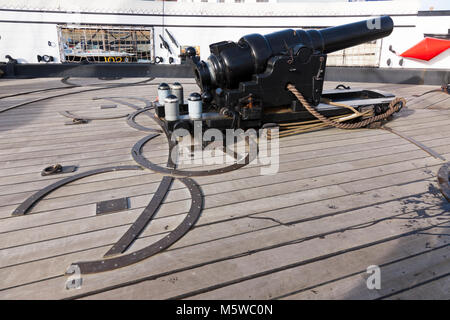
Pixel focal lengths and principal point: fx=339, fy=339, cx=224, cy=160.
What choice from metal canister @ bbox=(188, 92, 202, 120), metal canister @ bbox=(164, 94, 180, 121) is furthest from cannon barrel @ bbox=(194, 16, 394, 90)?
metal canister @ bbox=(164, 94, 180, 121)

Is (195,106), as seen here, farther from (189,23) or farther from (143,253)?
(189,23)

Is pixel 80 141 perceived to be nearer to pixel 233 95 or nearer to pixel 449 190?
pixel 233 95

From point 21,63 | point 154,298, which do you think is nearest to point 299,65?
point 154,298

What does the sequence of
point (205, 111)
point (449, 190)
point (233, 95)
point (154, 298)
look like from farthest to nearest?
point (205, 111) < point (233, 95) < point (449, 190) < point (154, 298)

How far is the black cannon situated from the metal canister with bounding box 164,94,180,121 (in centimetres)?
31

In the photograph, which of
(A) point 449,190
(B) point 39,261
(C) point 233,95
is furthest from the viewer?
(C) point 233,95

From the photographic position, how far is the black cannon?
3582mm

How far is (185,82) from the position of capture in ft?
26.0

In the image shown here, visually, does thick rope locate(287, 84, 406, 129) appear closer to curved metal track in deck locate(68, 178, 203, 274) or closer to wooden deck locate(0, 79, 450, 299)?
wooden deck locate(0, 79, 450, 299)

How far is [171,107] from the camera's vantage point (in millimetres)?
3283

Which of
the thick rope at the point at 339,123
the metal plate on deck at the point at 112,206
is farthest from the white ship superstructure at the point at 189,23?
the metal plate on deck at the point at 112,206

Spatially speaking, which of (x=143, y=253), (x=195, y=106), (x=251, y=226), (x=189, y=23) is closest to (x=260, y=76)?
(x=195, y=106)

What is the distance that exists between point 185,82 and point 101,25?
2.96 m

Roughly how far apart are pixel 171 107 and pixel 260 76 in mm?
1029
